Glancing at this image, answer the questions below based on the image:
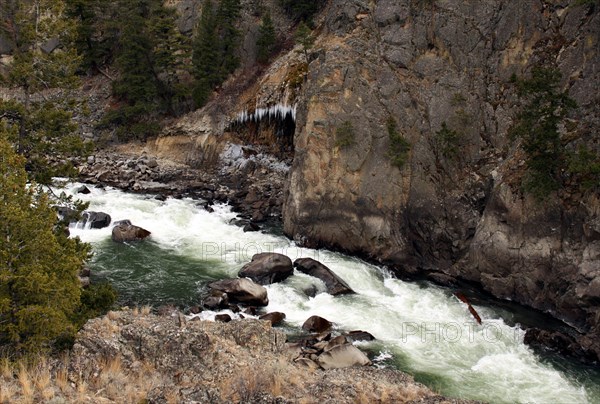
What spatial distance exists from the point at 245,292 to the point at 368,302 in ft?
19.7

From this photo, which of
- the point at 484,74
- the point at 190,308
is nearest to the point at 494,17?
the point at 484,74

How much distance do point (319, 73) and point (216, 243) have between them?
12673mm

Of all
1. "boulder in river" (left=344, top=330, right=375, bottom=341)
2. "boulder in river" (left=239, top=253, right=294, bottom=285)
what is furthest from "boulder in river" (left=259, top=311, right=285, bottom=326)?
"boulder in river" (left=239, top=253, right=294, bottom=285)

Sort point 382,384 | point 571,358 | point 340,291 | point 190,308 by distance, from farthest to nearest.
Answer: point 340,291
point 190,308
point 571,358
point 382,384

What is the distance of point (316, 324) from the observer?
21.1 meters

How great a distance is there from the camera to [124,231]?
3011cm

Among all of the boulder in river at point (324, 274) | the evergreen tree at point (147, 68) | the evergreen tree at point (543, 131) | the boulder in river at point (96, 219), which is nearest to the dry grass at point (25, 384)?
the boulder in river at point (324, 274)

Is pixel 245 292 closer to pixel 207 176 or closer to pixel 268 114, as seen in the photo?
pixel 207 176

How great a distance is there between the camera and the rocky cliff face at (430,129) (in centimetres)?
2745

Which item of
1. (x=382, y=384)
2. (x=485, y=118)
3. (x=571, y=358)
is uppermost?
(x=485, y=118)

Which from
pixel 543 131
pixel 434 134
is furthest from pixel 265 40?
pixel 543 131

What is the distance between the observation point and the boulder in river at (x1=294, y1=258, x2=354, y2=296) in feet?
83.3

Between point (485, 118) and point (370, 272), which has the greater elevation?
point (485, 118)

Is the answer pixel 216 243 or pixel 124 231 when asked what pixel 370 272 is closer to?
pixel 216 243
